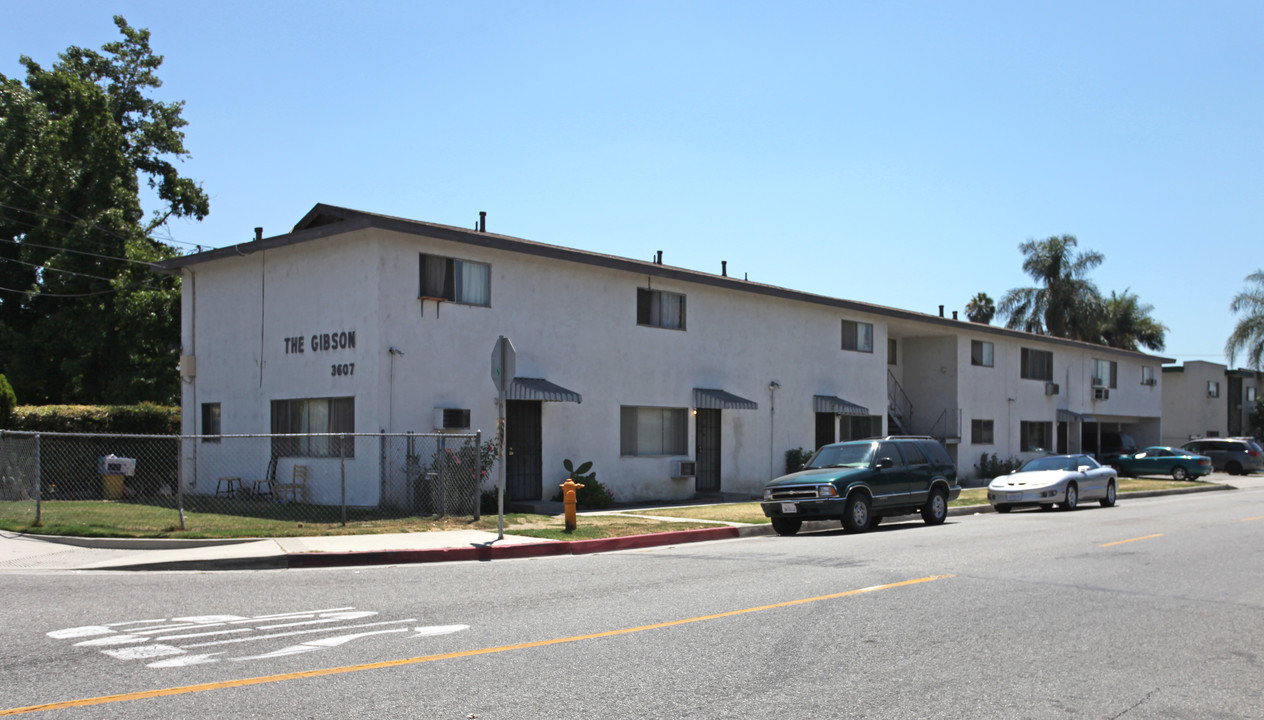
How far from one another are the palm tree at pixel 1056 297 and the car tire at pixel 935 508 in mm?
40829

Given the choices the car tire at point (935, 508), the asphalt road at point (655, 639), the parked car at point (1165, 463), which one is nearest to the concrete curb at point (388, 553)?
the asphalt road at point (655, 639)

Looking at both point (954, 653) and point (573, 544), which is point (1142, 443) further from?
point (954, 653)

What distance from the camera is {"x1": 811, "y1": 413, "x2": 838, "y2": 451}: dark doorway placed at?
2902cm

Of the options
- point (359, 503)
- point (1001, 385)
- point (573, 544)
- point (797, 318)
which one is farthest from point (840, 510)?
point (1001, 385)

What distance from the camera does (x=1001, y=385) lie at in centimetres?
3703

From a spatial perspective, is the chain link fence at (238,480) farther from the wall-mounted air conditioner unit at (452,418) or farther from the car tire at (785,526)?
the car tire at (785,526)

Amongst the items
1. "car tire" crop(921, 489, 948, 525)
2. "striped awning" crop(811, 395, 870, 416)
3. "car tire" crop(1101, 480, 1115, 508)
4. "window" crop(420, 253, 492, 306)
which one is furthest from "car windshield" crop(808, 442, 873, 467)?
"car tire" crop(1101, 480, 1115, 508)

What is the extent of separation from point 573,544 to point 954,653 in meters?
8.05

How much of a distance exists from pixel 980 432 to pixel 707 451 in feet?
49.8

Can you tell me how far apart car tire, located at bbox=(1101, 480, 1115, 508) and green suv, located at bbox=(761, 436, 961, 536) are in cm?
778

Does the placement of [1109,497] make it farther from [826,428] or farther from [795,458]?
[795,458]

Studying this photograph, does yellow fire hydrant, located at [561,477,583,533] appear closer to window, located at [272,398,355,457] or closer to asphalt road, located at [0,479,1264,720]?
asphalt road, located at [0,479,1264,720]

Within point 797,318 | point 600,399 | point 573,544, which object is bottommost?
point 573,544

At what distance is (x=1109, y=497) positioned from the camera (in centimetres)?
2522
